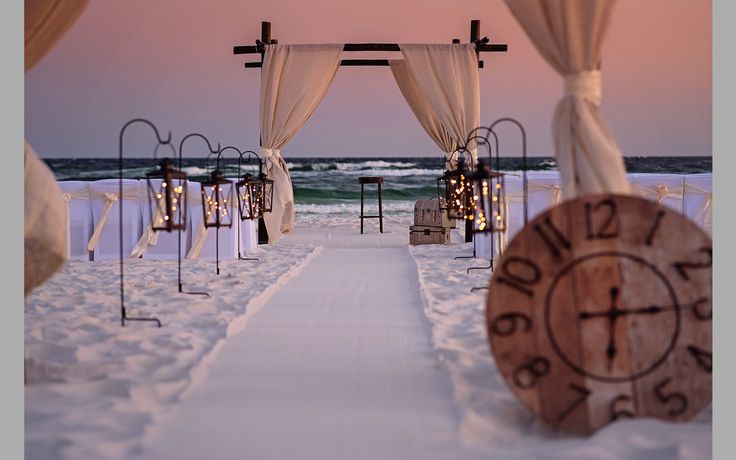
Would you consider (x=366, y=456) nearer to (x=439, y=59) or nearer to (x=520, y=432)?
(x=520, y=432)

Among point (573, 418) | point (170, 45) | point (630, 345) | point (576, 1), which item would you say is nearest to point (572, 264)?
point (630, 345)

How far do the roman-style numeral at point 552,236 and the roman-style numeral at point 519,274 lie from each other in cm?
8

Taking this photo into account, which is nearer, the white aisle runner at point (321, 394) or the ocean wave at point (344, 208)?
the white aisle runner at point (321, 394)

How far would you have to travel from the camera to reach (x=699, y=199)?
6848mm

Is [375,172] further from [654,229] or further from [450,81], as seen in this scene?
[654,229]

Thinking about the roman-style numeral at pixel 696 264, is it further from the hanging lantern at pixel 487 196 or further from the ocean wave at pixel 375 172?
the ocean wave at pixel 375 172

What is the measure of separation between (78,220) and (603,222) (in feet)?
18.8

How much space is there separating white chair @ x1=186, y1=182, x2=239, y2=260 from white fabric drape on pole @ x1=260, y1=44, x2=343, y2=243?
147 centimetres

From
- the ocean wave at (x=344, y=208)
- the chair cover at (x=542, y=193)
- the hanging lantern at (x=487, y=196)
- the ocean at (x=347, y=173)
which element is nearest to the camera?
the hanging lantern at (x=487, y=196)

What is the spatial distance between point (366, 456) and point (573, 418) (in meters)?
0.60

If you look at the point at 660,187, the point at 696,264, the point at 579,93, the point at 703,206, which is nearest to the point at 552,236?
the point at 696,264

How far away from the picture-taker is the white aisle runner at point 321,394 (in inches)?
88.9

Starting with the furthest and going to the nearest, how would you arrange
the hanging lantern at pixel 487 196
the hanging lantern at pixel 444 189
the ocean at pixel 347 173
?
the ocean at pixel 347 173, the hanging lantern at pixel 444 189, the hanging lantern at pixel 487 196

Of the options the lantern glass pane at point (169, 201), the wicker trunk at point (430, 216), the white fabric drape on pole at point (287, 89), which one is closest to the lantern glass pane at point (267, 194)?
the white fabric drape on pole at point (287, 89)
